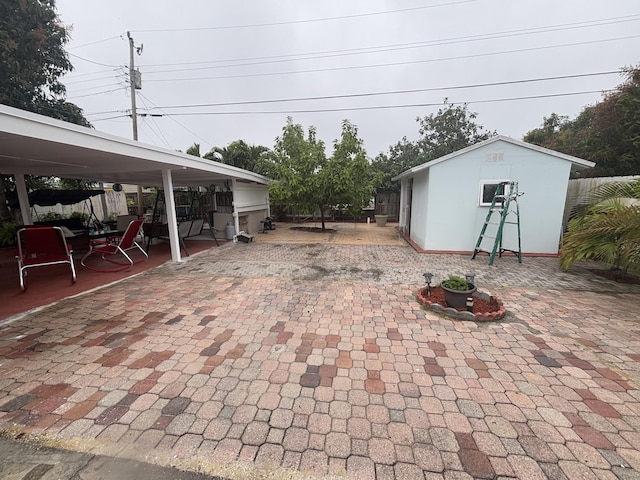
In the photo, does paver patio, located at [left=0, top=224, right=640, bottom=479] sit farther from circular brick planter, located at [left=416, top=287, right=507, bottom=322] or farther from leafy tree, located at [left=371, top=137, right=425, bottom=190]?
leafy tree, located at [left=371, top=137, right=425, bottom=190]

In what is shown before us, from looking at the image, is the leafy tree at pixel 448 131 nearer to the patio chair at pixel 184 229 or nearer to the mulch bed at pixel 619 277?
the mulch bed at pixel 619 277

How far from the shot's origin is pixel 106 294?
13.7ft

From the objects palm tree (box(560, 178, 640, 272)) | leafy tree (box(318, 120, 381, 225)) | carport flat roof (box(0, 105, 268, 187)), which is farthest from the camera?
leafy tree (box(318, 120, 381, 225))

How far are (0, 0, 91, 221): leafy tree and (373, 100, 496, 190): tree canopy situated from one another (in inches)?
652

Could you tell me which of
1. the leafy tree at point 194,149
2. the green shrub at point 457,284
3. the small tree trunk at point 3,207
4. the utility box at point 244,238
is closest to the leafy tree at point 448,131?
the utility box at point 244,238

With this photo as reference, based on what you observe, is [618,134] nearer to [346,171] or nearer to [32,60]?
[346,171]

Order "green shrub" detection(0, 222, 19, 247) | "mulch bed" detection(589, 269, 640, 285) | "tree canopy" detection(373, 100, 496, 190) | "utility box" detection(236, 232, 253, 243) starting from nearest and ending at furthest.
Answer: "mulch bed" detection(589, 269, 640, 285)
"green shrub" detection(0, 222, 19, 247)
"utility box" detection(236, 232, 253, 243)
"tree canopy" detection(373, 100, 496, 190)

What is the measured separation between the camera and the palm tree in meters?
3.92

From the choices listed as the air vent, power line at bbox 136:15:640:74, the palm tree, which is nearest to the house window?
the air vent

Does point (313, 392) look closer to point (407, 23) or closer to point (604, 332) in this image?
point (604, 332)

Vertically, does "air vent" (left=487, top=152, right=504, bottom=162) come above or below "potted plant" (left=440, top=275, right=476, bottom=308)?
above

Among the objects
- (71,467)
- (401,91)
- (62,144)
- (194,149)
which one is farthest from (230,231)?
(401,91)

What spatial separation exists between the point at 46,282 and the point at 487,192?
9.80 metres

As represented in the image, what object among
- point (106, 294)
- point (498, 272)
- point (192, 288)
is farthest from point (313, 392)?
point (498, 272)
